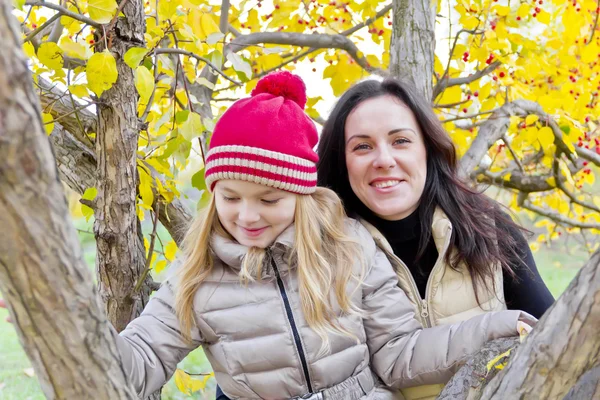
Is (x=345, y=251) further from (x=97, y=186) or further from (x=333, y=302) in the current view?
(x=97, y=186)

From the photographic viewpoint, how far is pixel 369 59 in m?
2.90

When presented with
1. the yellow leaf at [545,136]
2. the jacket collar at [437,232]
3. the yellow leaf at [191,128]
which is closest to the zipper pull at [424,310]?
the jacket collar at [437,232]

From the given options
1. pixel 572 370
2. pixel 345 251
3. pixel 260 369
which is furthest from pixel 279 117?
pixel 572 370

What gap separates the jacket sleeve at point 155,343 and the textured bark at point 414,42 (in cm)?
120

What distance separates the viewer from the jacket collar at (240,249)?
62.0 inches

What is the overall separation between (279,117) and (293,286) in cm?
39

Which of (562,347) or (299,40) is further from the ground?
(299,40)

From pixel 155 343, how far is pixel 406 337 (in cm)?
57

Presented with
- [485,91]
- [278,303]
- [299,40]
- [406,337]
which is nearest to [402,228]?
[406,337]

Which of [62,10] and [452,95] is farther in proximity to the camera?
[452,95]

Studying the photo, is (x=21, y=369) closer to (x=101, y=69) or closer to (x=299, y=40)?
(x=299, y=40)

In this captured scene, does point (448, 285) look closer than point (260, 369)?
No

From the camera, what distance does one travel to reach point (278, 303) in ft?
5.14

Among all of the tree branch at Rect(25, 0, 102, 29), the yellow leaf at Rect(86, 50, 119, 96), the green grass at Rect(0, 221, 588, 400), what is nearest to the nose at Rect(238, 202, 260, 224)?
the yellow leaf at Rect(86, 50, 119, 96)
